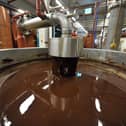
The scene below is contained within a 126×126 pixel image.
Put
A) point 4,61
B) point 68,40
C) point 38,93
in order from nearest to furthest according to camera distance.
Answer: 1. point 38,93
2. point 68,40
3. point 4,61

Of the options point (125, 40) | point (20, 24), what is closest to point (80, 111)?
point (20, 24)

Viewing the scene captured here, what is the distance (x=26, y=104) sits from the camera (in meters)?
0.37

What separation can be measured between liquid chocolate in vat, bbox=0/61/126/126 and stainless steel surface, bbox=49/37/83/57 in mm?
152

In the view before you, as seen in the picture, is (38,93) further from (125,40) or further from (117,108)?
(125,40)

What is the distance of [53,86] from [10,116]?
0.77 ft

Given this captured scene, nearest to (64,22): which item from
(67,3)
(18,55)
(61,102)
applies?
(18,55)

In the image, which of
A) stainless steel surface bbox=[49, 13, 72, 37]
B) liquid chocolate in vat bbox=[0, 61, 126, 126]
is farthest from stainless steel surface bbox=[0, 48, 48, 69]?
stainless steel surface bbox=[49, 13, 72, 37]

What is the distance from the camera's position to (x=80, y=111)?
349 mm

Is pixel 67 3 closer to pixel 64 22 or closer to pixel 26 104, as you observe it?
pixel 64 22

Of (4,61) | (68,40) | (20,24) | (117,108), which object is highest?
(20,24)

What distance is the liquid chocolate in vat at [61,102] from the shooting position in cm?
31

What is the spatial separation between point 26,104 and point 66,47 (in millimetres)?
351

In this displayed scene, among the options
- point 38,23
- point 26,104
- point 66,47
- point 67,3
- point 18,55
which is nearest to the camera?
point 26,104

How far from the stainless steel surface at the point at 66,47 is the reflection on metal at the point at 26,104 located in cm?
28
